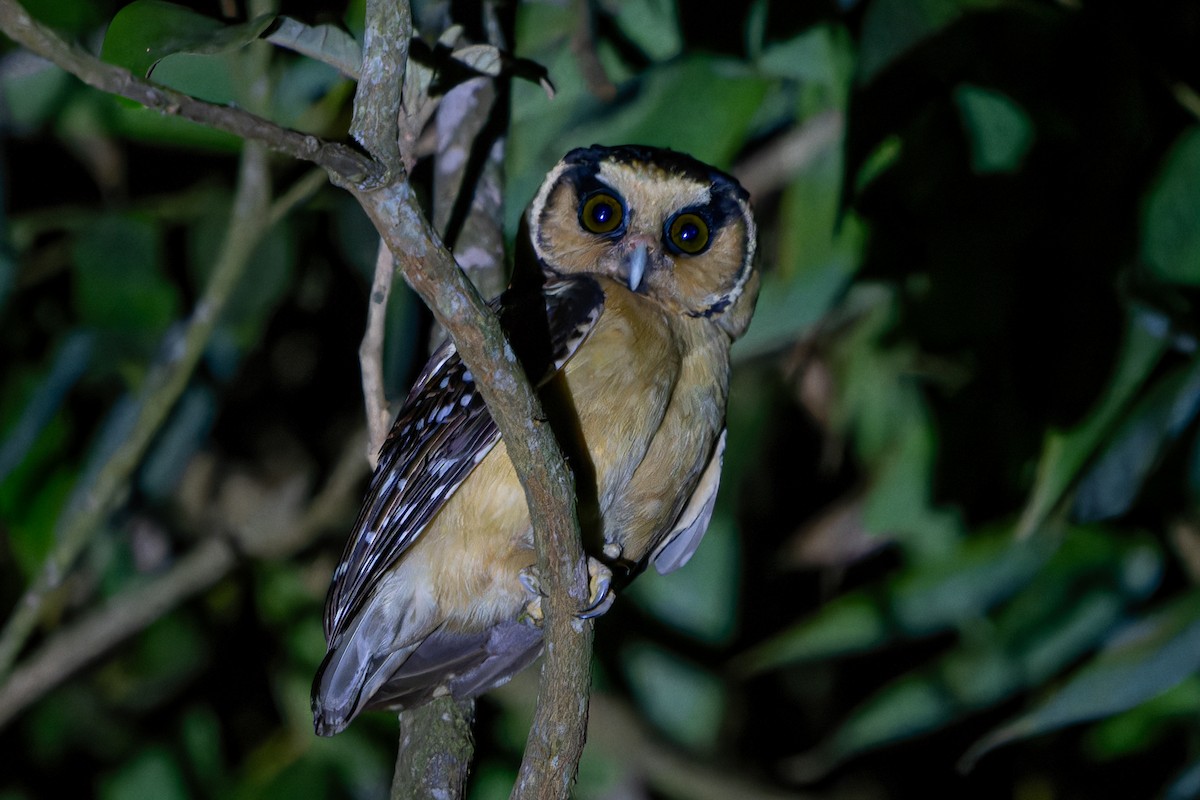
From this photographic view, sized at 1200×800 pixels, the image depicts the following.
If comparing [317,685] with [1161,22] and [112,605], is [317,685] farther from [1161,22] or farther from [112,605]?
[1161,22]

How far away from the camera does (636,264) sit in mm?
2496

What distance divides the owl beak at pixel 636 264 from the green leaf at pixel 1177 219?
1292 millimetres

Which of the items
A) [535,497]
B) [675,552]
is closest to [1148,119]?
[675,552]

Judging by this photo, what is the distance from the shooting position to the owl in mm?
2195

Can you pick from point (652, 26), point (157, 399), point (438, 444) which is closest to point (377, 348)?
point (438, 444)

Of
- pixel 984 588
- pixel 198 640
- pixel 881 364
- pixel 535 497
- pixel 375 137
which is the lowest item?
pixel 984 588

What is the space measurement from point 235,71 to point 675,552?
1.62m

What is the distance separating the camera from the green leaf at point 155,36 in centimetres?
177

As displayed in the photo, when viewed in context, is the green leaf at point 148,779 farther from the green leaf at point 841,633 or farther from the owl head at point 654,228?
the owl head at point 654,228

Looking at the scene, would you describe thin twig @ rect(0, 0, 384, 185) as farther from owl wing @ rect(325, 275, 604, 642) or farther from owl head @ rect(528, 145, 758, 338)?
owl head @ rect(528, 145, 758, 338)

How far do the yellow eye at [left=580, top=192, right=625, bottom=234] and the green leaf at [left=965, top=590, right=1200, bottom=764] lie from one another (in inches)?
58.3

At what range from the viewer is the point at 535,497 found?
1.68m

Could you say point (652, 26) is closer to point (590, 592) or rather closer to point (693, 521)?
point (693, 521)

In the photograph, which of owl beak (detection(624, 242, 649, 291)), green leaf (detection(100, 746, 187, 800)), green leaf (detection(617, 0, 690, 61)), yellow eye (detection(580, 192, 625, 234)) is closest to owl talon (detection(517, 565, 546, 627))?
owl beak (detection(624, 242, 649, 291))
